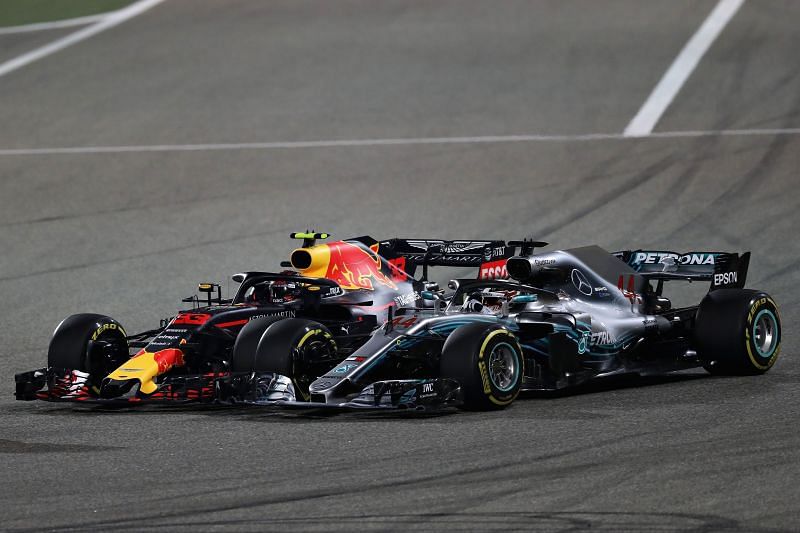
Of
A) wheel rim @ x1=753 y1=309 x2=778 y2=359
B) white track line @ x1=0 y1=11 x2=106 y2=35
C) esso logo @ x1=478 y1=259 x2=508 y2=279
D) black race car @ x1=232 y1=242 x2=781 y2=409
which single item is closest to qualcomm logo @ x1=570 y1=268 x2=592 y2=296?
black race car @ x1=232 y1=242 x2=781 y2=409

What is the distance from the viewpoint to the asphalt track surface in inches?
410

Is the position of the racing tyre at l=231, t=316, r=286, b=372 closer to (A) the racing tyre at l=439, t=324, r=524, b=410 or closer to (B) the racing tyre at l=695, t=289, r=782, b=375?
(A) the racing tyre at l=439, t=324, r=524, b=410

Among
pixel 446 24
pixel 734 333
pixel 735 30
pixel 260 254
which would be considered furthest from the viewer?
pixel 446 24

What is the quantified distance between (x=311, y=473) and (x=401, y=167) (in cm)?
1735

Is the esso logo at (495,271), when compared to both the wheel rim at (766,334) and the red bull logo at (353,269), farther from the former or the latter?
the wheel rim at (766,334)

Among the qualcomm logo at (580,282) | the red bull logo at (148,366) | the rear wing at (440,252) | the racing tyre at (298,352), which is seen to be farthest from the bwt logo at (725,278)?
the red bull logo at (148,366)

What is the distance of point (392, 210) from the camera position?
84.5 ft

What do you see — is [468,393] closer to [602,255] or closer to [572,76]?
[602,255]

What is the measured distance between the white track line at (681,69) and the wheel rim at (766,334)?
13756 millimetres

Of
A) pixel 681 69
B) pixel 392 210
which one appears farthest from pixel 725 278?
pixel 681 69

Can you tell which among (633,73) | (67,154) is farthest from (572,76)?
(67,154)

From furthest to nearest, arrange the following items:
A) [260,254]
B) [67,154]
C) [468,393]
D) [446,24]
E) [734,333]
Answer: [446,24]
[67,154]
[260,254]
[734,333]
[468,393]

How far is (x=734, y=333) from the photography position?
15.4 metres

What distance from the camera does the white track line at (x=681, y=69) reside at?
98.7 ft
